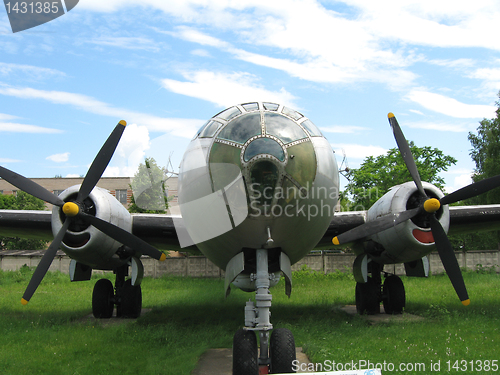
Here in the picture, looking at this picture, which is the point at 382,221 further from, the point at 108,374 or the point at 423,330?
the point at 108,374

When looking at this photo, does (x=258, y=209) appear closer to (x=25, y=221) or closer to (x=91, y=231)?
(x=91, y=231)

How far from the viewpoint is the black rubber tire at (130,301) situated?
10664 mm

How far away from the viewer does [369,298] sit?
1068cm

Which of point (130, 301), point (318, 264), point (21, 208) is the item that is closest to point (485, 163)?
point (318, 264)

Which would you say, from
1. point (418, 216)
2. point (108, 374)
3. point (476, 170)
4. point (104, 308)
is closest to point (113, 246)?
point (104, 308)

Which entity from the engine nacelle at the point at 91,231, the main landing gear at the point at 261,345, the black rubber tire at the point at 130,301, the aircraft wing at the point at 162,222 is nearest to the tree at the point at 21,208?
the aircraft wing at the point at 162,222

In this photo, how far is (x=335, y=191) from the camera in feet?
18.3

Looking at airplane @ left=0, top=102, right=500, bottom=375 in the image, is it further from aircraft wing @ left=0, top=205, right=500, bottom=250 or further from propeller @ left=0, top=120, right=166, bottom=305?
→ aircraft wing @ left=0, top=205, right=500, bottom=250

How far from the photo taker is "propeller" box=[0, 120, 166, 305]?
26.1 ft

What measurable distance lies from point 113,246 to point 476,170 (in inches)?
1366

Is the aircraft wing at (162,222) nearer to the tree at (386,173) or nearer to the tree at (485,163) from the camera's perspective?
the tree at (485,163)

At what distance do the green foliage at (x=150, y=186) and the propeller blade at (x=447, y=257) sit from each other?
18.3 ft

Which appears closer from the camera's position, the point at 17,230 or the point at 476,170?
the point at 17,230

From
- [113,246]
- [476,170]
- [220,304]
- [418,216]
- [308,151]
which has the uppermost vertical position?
[476,170]
